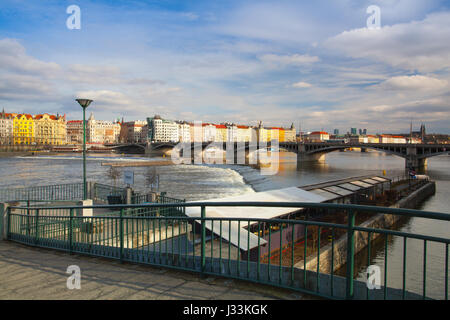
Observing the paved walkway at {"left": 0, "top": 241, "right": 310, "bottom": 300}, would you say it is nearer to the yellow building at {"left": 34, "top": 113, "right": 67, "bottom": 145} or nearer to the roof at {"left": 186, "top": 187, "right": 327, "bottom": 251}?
the roof at {"left": 186, "top": 187, "right": 327, "bottom": 251}

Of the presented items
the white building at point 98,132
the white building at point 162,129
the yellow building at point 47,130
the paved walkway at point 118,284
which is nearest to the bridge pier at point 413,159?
the paved walkway at point 118,284

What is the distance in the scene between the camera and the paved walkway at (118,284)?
12.4 ft

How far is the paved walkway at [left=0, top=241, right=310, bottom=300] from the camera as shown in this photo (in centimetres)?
378

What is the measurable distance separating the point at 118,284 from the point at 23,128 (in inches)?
6656

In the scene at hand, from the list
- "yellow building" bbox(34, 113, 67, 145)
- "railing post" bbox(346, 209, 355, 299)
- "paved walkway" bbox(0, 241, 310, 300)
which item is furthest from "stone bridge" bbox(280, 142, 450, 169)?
"yellow building" bbox(34, 113, 67, 145)

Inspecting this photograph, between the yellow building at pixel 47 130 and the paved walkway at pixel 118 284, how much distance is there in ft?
540

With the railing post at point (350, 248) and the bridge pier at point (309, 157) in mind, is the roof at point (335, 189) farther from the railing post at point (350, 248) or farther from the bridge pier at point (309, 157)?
the bridge pier at point (309, 157)

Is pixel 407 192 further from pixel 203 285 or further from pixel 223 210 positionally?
pixel 203 285

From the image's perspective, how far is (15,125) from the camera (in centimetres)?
14688

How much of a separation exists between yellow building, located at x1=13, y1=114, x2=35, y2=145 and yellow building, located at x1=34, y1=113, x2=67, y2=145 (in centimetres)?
305

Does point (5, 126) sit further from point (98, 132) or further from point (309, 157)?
point (309, 157)
